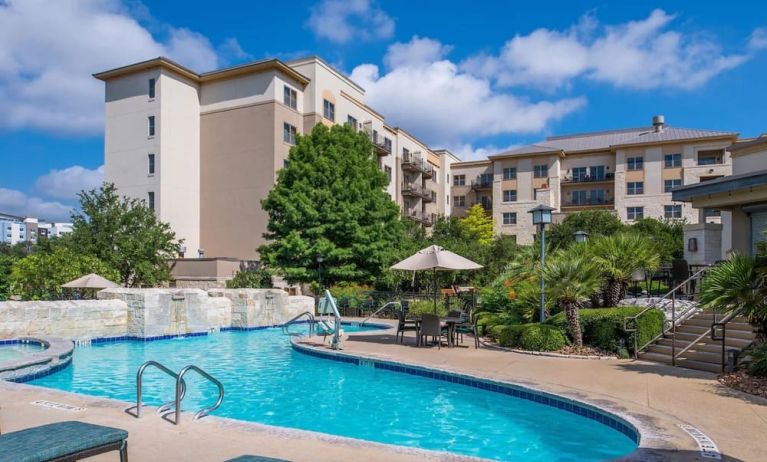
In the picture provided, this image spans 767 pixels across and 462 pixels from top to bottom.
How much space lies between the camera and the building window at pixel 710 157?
167 ft

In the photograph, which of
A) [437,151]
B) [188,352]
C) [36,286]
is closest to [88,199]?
[36,286]

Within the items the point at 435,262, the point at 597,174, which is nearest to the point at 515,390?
the point at 435,262

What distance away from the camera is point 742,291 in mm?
9383

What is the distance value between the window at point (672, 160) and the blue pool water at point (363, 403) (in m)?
47.8

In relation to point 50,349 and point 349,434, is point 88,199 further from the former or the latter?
point 349,434

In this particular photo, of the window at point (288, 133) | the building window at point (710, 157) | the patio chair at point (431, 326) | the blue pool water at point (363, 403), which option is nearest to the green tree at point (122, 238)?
the window at point (288, 133)

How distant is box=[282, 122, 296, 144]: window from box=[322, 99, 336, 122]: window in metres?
2.98

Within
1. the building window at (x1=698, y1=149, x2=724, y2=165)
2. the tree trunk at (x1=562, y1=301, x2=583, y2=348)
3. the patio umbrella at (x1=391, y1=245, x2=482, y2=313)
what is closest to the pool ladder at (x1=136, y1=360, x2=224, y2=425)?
the patio umbrella at (x1=391, y1=245, x2=482, y2=313)

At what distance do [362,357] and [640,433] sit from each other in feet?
23.1

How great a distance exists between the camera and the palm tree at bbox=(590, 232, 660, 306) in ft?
47.1

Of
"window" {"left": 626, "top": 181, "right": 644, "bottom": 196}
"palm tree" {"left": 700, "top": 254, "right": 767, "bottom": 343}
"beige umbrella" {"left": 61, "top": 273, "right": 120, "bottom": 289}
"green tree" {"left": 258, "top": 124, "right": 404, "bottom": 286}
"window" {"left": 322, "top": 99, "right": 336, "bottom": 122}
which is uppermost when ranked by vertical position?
"window" {"left": 322, "top": 99, "right": 336, "bottom": 122}

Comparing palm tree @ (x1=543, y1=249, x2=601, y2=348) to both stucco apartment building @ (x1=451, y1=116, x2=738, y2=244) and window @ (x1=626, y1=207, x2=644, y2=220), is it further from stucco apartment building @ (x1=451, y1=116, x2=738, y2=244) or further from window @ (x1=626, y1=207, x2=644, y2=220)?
window @ (x1=626, y1=207, x2=644, y2=220)

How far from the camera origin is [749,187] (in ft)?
53.8

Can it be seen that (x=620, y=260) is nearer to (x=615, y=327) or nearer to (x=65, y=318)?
(x=615, y=327)
